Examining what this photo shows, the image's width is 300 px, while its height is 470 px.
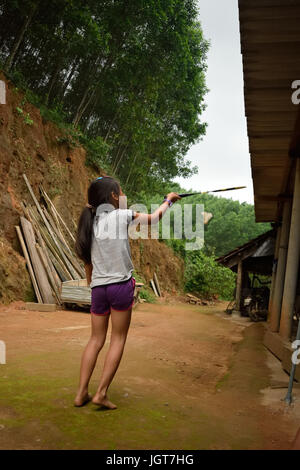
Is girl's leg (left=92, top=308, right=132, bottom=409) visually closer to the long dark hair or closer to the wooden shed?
the long dark hair

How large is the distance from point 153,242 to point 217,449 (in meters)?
21.5

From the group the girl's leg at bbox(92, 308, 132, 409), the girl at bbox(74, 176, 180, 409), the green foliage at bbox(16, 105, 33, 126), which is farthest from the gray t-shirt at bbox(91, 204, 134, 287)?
the green foliage at bbox(16, 105, 33, 126)

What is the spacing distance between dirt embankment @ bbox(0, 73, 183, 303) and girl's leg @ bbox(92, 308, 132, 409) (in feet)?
23.1

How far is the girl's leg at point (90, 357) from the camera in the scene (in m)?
2.79

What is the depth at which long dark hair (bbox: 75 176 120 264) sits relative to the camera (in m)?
3.02

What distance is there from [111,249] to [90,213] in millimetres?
373

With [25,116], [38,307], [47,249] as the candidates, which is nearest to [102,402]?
[38,307]

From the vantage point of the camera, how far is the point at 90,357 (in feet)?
9.33

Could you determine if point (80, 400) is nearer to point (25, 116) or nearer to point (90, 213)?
point (90, 213)

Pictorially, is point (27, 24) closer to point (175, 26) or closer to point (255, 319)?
point (175, 26)

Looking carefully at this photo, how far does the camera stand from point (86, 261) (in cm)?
309

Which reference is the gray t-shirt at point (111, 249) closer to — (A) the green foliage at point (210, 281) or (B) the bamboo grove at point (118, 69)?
(B) the bamboo grove at point (118, 69)

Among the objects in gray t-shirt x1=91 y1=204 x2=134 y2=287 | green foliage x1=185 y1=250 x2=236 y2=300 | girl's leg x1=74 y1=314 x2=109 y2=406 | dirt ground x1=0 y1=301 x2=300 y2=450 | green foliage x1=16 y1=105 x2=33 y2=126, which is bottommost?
green foliage x1=185 y1=250 x2=236 y2=300

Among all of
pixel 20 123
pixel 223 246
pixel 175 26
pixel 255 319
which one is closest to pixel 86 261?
pixel 20 123
